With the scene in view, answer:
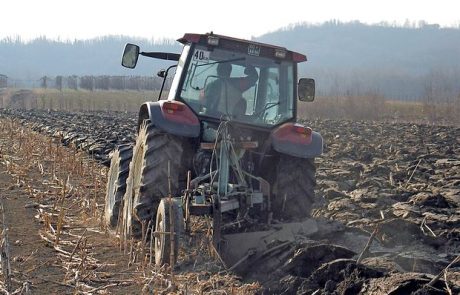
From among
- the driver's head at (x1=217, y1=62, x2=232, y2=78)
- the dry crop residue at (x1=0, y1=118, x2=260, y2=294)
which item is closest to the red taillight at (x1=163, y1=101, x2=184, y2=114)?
the driver's head at (x1=217, y1=62, x2=232, y2=78)

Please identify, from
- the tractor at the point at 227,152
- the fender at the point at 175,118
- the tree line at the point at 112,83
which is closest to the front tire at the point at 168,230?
the tractor at the point at 227,152

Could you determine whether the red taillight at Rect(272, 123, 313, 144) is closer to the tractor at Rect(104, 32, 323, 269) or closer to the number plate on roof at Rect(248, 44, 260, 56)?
the tractor at Rect(104, 32, 323, 269)

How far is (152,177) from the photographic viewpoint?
5.64m

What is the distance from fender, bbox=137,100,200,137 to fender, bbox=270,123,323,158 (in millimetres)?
720

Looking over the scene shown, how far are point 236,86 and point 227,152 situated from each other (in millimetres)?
940

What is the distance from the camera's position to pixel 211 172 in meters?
5.51

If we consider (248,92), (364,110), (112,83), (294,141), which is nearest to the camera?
(294,141)

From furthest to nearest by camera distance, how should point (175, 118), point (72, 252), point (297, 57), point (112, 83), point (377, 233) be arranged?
point (112, 83), point (297, 57), point (377, 233), point (175, 118), point (72, 252)

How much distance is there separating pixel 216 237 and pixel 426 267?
5.16ft

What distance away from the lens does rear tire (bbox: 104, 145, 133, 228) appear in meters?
6.70

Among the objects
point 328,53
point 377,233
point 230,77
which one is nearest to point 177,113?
point 230,77

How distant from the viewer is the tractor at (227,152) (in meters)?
5.42

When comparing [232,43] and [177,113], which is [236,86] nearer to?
[232,43]

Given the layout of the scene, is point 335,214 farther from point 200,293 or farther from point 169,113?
point 200,293
